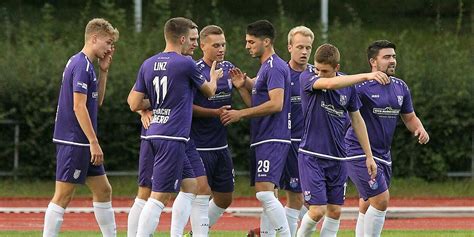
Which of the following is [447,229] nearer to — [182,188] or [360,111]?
[360,111]

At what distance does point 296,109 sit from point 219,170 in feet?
4.18

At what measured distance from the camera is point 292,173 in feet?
42.1

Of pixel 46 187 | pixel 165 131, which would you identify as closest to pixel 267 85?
pixel 165 131

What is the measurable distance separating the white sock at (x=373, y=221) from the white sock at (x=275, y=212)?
0.93m

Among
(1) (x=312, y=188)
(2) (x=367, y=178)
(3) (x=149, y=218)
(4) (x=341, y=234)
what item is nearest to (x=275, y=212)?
(1) (x=312, y=188)

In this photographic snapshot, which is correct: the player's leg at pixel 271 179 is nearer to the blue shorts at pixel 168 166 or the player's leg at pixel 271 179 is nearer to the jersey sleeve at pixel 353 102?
the jersey sleeve at pixel 353 102

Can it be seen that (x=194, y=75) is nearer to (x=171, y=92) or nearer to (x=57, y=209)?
(x=171, y=92)

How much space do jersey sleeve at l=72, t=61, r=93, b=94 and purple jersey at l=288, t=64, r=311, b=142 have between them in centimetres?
278

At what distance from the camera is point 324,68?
1161 centimetres

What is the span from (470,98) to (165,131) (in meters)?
15.0

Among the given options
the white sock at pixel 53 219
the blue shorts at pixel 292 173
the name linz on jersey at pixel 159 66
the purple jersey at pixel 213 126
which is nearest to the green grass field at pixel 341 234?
the blue shorts at pixel 292 173

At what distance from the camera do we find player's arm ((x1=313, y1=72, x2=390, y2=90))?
10.5 metres

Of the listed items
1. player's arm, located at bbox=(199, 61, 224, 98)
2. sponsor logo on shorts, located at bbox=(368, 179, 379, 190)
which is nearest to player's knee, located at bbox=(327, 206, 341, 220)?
sponsor logo on shorts, located at bbox=(368, 179, 379, 190)

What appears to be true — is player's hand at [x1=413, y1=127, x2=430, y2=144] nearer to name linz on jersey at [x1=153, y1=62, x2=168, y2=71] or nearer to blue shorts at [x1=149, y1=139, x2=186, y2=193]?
blue shorts at [x1=149, y1=139, x2=186, y2=193]
